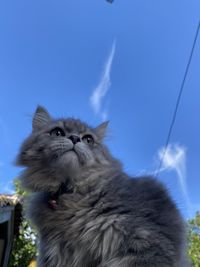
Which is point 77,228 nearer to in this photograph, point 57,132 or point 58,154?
point 58,154

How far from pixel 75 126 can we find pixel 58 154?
0.36 m

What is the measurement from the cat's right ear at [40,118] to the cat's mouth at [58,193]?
0.64 meters

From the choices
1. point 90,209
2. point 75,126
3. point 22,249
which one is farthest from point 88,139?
point 22,249

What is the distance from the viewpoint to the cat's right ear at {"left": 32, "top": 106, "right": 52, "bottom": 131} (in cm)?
222

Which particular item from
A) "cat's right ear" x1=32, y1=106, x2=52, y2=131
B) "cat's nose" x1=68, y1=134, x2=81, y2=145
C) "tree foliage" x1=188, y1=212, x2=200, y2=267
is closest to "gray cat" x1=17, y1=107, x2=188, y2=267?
"cat's nose" x1=68, y1=134, x2=81, y2=145

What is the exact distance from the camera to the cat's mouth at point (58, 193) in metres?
1.59

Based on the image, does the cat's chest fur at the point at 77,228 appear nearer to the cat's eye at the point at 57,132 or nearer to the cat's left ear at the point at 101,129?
the cat's eye at the point at 57,132

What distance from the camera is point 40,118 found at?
2277 mm

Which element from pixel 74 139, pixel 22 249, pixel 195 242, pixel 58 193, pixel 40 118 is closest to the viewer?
pixel 58 193

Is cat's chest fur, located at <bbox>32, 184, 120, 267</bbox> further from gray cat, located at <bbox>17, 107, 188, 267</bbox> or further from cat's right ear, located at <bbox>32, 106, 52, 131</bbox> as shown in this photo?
cat's right ear, located at <bbox>32, 106, 52, 131</bbox>

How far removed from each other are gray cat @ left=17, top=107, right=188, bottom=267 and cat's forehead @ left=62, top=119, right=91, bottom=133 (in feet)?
0.05

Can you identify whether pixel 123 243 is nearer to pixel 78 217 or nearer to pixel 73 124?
pixel 78 217

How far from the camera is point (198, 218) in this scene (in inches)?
176

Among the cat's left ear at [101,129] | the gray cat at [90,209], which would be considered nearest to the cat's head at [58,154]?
the gray cat at [90,209]
